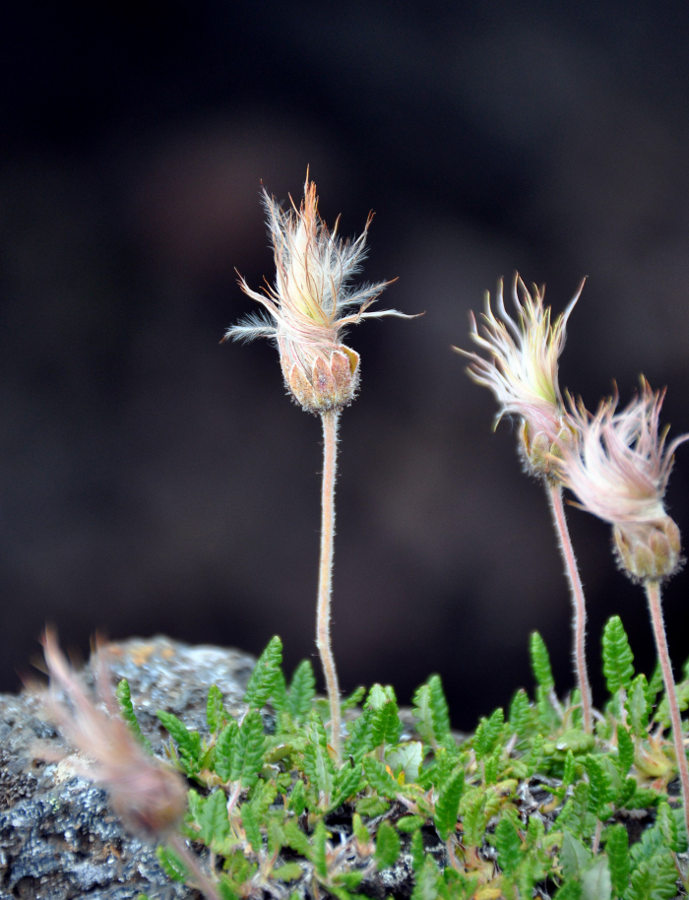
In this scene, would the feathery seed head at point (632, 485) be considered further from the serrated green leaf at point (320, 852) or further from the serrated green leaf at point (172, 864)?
the serrated green leaf at point (172, 864)

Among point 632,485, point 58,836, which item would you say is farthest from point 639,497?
point 58,836

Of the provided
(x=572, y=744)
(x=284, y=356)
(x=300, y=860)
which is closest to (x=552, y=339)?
(x=284, y=356)

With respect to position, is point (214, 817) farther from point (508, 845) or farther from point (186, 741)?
point (508, 845)

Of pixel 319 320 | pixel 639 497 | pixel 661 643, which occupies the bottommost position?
pixel 661 643

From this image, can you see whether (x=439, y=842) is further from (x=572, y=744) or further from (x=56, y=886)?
(x=56, y=886)

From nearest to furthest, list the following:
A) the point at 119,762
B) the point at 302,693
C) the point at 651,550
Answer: the point at 119,762 < the point at 651,550 < the point at 302,693

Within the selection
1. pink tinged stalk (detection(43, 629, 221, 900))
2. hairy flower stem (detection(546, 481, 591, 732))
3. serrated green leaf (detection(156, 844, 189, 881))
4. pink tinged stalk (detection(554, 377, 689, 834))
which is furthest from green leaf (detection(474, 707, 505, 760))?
pink tinged stalk (detection(43, 629, 221, 900))

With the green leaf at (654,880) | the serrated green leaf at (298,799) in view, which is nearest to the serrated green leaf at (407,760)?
the serrated green leaf at (298,799)
